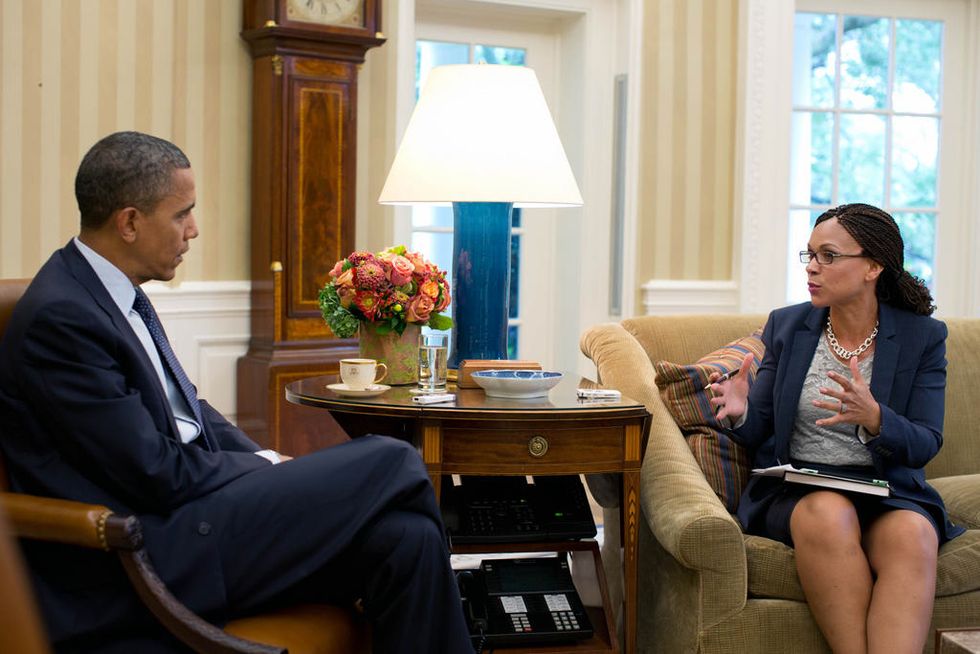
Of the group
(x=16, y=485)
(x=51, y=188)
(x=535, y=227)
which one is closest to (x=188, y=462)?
(x=16, y=485)

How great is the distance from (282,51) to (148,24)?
462 mm

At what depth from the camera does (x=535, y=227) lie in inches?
197

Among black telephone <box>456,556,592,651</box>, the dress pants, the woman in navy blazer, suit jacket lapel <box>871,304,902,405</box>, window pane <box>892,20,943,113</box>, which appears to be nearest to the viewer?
the dress pants

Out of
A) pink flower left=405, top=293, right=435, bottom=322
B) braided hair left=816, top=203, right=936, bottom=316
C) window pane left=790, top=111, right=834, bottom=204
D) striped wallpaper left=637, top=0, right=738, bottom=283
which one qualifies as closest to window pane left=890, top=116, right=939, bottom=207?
window pane left=790, top=111, right=834, bottom=204

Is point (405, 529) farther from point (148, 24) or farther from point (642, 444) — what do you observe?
point (148, 24)

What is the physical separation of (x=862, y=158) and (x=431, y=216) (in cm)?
201

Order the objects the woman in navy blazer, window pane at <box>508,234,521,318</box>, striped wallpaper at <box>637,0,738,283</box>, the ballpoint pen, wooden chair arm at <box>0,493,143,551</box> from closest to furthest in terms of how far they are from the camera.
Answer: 1. wooden chair arm at <box>0,493,143,551</box>
2. the woman in navy blazer
3. the ballpoint pen
4. striped wallpaper at <box>637,0,738,283</box>
5. window pane at <box>508,234,521,318</box>

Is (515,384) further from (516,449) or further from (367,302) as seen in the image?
(367,302)

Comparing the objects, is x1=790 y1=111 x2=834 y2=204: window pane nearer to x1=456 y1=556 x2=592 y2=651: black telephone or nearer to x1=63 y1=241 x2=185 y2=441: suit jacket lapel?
x1=456 y1=556 x2=592 y2=651: black telephone

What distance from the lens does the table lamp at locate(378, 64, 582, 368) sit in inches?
104

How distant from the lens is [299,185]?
4020mm

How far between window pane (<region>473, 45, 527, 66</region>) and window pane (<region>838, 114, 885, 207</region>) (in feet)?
4.90

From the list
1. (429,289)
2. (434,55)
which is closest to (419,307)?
(429,289)

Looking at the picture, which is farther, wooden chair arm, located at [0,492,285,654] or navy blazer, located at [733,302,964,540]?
navy blazer, located at [733,302,964,540]
